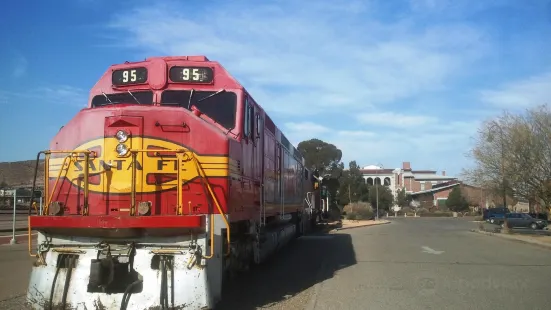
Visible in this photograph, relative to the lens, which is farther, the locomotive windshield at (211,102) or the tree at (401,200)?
the tree at (401,200)

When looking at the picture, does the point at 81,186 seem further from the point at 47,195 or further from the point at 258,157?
the point at 258,157

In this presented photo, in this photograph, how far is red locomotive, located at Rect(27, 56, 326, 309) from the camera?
6215 mm

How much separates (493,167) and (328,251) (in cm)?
1514

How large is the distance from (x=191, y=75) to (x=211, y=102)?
0.56 metres

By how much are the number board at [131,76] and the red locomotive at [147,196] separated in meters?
0.03

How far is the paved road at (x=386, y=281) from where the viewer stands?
26.9ft

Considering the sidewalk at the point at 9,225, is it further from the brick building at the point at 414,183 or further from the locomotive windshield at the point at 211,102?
the brick building at the point at 414,183

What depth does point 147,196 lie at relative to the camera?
6.73 m

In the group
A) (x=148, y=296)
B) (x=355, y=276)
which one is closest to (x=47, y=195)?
(x=148, y=296)

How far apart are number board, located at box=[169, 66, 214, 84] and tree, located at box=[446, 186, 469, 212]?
73.7 metres

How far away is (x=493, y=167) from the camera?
2759 centimetres

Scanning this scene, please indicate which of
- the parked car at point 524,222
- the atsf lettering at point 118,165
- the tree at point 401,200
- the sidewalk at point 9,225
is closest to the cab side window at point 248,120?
the atsf lettering at point 118,165

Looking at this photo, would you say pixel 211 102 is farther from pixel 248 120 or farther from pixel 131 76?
pixel 131 76

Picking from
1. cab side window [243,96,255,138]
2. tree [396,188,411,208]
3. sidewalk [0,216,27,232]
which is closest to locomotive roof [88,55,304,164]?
cab side window [243,96,255,138]
